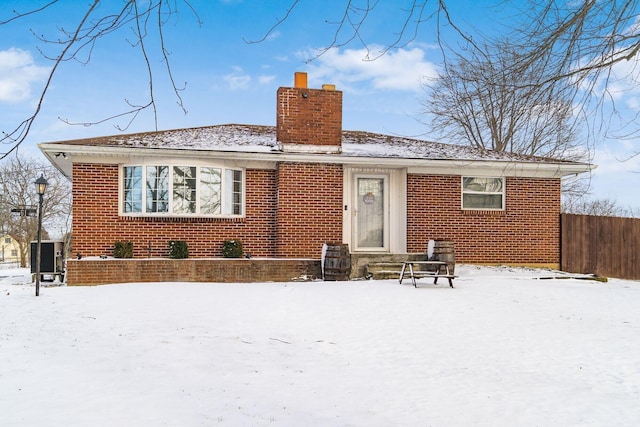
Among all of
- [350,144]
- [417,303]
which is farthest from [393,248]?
[417,303]

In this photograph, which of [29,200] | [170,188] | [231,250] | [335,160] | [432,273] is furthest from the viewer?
[29,200]

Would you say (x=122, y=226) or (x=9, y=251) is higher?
(x=122, y=226)

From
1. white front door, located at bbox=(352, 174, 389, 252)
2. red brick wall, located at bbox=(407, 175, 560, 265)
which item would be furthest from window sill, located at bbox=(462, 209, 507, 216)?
white front door, located at bbox=(352, 174, 389, 252)

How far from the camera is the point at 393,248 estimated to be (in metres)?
15.6

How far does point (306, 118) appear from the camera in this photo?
15289mm

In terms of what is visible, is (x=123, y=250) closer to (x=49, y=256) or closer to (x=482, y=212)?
(x=49, y=256)

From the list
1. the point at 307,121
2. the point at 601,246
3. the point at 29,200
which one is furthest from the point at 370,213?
the point at 29,200

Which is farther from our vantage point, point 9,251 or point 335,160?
point 9,251

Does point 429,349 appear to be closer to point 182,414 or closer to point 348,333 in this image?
point 348,333

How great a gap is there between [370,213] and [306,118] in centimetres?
308

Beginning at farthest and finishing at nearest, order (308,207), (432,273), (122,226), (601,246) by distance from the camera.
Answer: (601,246) < (308,207) < (122,226) < (432,273)

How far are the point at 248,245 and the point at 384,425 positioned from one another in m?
10.1

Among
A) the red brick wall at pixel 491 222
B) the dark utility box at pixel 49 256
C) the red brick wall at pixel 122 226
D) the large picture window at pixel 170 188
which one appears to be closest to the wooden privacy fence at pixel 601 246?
the red brick wall at pixel 491 222

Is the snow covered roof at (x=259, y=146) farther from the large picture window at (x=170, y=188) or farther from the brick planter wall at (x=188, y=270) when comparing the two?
the brick planter wall at (x=188, y=270)
